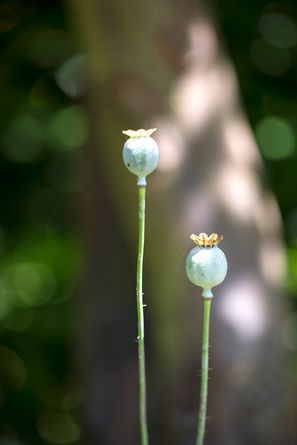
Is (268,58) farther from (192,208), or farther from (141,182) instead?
(141,182)

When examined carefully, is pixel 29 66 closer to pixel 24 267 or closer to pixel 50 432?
pixel 24 267

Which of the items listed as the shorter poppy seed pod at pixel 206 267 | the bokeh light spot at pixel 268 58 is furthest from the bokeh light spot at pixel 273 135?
the shorter poppy seed pod at pixel 206 267

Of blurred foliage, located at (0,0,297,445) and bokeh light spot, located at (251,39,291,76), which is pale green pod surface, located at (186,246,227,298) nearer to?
blurred foliage, located at (0,0,297,445)

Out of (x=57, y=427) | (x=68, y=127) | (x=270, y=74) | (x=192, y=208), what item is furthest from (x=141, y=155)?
(x=57, y=427)

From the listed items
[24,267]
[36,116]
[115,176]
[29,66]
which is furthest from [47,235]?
[115,176]

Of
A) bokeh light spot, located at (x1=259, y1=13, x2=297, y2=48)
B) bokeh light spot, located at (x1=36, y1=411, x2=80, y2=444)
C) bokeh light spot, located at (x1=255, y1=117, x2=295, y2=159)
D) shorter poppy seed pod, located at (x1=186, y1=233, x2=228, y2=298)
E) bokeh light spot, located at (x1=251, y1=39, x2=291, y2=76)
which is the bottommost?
bokeh light spot, located at (x1=36, y1=411, x2=80, y2=444)

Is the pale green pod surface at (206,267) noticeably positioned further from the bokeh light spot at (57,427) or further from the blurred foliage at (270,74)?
the bokeh light spot at (57,427)

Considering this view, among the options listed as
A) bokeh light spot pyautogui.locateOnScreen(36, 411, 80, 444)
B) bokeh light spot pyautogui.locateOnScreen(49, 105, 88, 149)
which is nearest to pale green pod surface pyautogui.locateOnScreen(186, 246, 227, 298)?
bokeh light spot pyautogui.locateOnScreen(49, 105, 88, 149)
